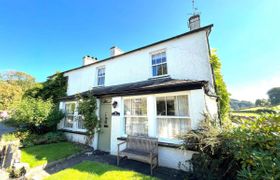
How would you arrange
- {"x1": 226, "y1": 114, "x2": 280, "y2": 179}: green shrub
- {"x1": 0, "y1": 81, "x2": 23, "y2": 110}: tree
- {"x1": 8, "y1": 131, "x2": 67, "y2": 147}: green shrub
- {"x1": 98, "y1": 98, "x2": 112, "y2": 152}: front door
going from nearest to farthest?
{"x1": 226, "y1": 114, "x2": 280, "y2": 179}: green shrub
{"x1": 98, "y1": 98, "x2": 112, "y2": 152}: front door
{"x1": 8, "y1": 131, "x2": 67, "y2": 147}: green shrub
{"x1": 0, "y1": 81, "x2": 23, "y2": 110}: tree

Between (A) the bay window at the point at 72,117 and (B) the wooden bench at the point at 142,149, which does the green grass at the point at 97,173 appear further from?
(A) the bay window at the point at 72,117

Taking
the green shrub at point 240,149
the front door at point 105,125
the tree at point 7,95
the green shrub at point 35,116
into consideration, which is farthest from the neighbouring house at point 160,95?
the tree at point 7,95

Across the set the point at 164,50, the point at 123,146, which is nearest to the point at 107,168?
the point at 123,146

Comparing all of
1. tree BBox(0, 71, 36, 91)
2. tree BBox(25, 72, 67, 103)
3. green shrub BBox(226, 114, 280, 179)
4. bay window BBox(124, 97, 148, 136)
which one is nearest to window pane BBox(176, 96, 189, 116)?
bay window BBox(124, 97, 148, 136)

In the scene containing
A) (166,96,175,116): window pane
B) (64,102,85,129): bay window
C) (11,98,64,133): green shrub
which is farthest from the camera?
(64,102,85,129): bay window

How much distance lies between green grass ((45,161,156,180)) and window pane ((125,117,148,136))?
6.86ft

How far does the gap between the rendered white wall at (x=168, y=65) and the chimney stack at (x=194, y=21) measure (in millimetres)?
1128

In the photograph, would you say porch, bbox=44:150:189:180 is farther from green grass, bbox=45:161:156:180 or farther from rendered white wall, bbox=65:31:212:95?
rendered white wall, bbox=65:31:212:95

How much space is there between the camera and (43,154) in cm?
738

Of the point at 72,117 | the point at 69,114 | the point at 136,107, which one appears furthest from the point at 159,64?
the point at 69,114

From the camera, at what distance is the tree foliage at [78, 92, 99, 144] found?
28.8ft

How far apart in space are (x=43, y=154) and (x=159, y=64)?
29.2ft

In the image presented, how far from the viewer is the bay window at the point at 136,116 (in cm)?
719

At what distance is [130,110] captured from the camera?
7.83 m
